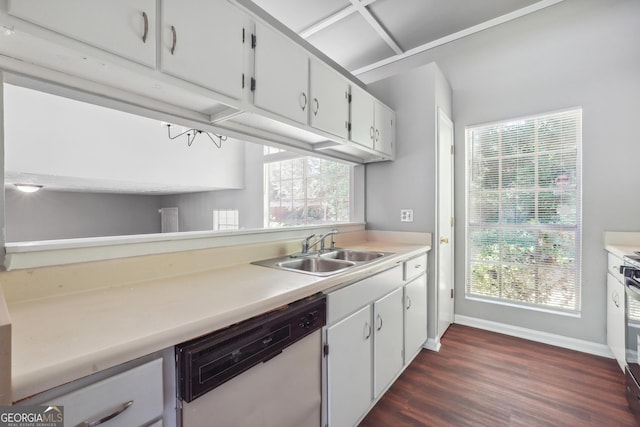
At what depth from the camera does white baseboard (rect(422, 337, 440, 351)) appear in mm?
2339

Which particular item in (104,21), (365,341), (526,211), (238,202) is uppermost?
(104,21)

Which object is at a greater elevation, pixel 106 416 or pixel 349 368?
pixel 106 416

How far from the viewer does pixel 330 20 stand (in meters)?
2.48

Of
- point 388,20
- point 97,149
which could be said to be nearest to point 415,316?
point 388,20

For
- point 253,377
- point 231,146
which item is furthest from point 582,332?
point 231,146

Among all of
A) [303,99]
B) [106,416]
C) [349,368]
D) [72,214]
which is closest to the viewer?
[106,416]

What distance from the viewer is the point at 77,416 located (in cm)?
57

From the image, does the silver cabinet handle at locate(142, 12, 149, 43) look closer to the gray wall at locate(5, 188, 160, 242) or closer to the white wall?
the white wall

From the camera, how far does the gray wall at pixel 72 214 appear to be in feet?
15.9

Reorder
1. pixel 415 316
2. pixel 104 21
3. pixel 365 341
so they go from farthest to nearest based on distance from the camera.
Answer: pixel 415 316 → pixel 365 341 → pixel 104 21

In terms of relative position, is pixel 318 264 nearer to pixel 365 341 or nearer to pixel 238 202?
pixel 365 341

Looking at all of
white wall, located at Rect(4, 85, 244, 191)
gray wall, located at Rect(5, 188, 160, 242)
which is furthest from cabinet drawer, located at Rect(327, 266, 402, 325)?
gray wall, located at Rect(5, 188, 160, 242)

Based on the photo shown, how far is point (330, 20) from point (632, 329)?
10.1ft

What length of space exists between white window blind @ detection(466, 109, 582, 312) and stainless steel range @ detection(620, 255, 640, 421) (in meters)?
0.78
